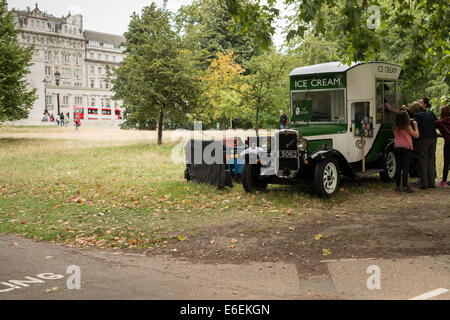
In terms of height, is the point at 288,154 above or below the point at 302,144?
below

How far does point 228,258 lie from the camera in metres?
6.66

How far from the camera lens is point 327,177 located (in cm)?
1050

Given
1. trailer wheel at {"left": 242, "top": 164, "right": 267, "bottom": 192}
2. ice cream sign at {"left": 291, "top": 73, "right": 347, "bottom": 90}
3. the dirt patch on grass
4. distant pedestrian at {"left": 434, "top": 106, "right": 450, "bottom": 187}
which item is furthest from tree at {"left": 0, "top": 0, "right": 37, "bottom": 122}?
distant pedestrian at {"left": 434, "top": 106, "right": 450, "bottom": 187}

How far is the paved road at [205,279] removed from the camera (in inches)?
194

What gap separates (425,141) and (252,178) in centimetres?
470

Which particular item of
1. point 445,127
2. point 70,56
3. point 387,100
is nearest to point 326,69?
point 387,100

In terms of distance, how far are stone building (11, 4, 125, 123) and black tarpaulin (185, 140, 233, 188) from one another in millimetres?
82813

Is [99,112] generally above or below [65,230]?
above

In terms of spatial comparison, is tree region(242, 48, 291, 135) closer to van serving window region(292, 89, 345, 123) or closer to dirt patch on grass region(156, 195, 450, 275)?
van serving window region(292, 89, 345, 123)

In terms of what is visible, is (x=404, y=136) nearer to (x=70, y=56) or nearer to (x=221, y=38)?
(x=221, y=38)
